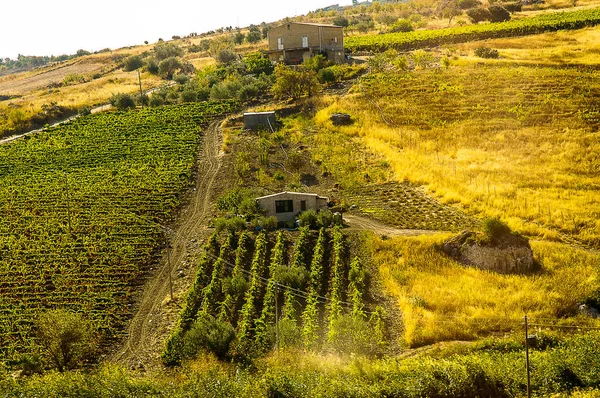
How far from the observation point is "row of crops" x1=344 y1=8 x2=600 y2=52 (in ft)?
267

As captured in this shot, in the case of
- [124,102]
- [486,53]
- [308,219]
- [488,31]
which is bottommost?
[308,219]

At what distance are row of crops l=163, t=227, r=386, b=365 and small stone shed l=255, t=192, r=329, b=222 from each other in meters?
2.21

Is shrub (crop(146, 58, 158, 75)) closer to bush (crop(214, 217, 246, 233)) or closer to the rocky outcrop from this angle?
bush (crop(214, 217, 246, 233))

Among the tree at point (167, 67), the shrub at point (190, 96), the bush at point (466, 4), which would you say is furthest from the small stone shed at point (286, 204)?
the bush at point (466, 4)

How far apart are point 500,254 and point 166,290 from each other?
57.4ft

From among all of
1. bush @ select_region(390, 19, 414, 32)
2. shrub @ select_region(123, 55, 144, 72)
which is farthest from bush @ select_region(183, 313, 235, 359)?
shrub @ select_region(123, 55, 144, 72)

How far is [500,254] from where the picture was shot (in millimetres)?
30047

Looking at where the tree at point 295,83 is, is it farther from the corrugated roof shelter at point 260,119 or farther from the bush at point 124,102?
the bush at point 124,102

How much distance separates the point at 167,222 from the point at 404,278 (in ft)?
54.5

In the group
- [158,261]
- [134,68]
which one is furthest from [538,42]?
[134,68]

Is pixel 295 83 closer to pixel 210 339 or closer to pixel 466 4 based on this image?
pixel 210 339

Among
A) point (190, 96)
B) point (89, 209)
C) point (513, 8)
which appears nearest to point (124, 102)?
point (190, 96)

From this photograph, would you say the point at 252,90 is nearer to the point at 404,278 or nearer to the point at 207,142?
the point at 207,142

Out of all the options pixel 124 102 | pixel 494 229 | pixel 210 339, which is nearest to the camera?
pixel 210 339
